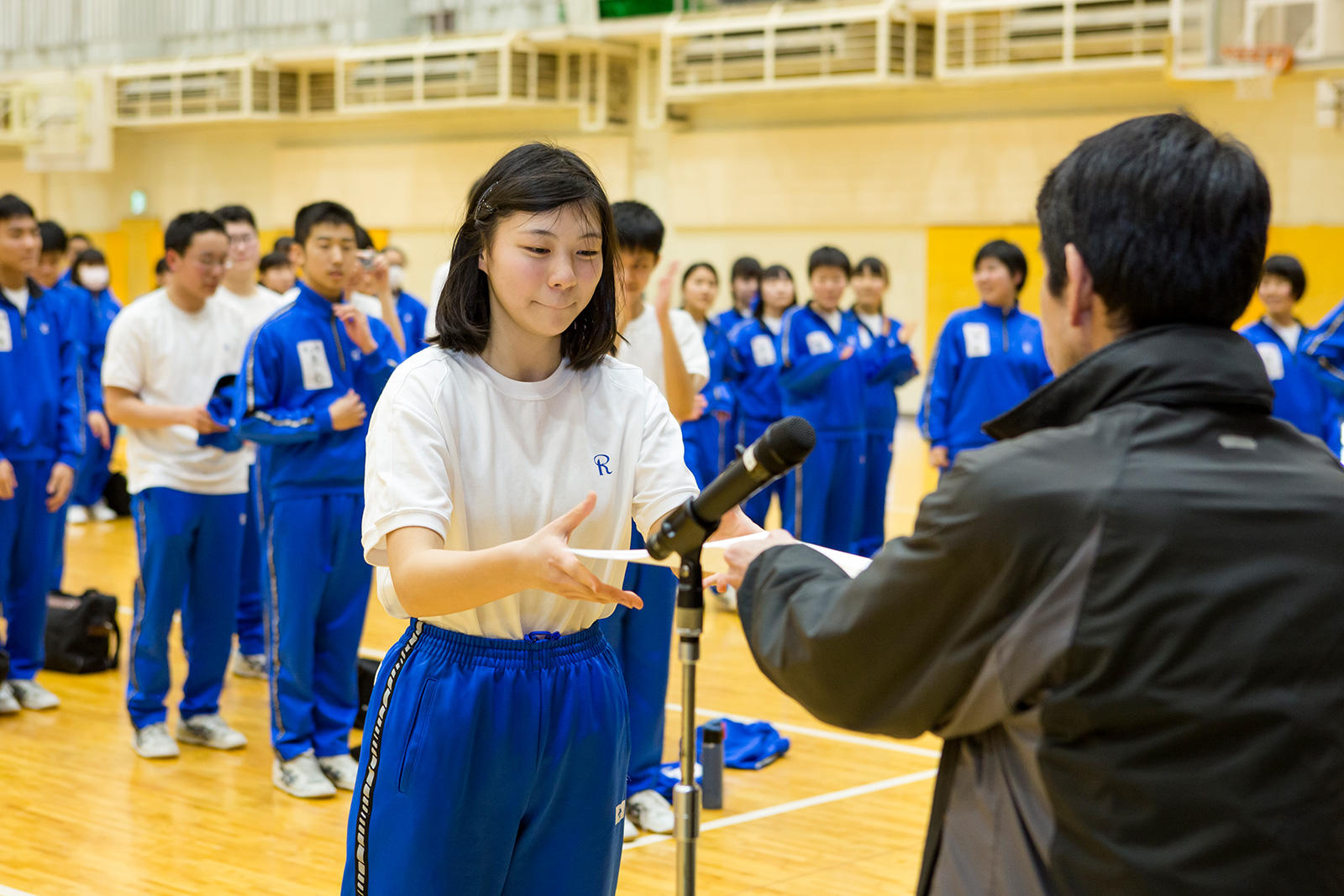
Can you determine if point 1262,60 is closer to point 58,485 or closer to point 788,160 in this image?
point 788,160

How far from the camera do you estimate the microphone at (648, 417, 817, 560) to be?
4.92 feet

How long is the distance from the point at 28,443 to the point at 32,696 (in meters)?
1.08

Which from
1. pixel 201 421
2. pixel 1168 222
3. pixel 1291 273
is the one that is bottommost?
pixel 201 421

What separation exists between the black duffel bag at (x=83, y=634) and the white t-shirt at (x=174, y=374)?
1.24 meters

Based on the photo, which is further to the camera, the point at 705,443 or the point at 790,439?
the point at 705,443

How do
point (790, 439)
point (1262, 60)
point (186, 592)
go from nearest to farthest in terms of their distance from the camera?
point (790, 439) < point (186, 592) < point (1262, 60)

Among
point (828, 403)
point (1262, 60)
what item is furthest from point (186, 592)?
point (1262, 60)

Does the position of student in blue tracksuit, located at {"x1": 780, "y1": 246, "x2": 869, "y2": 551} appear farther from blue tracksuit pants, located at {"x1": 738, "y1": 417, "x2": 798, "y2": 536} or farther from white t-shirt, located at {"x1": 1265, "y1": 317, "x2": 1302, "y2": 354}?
white t-shirt, located at {"x1": 1265, "y1": 317, "x2": 1302, "y2": 354}

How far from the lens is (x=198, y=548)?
213 inches

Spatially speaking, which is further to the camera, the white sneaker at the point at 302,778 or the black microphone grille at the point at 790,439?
the white sneaker at the point at 302,778

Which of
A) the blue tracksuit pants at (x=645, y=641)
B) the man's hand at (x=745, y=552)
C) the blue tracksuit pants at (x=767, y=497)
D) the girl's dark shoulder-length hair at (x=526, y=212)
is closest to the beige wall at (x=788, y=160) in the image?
the blue tracksuit pants at (x=767, y=497)

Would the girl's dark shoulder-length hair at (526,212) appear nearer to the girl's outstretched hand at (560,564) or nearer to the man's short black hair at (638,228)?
the girl's outstretched hand at (560,564)

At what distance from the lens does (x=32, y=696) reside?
577cm

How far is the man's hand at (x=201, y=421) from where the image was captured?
16.7 ft
